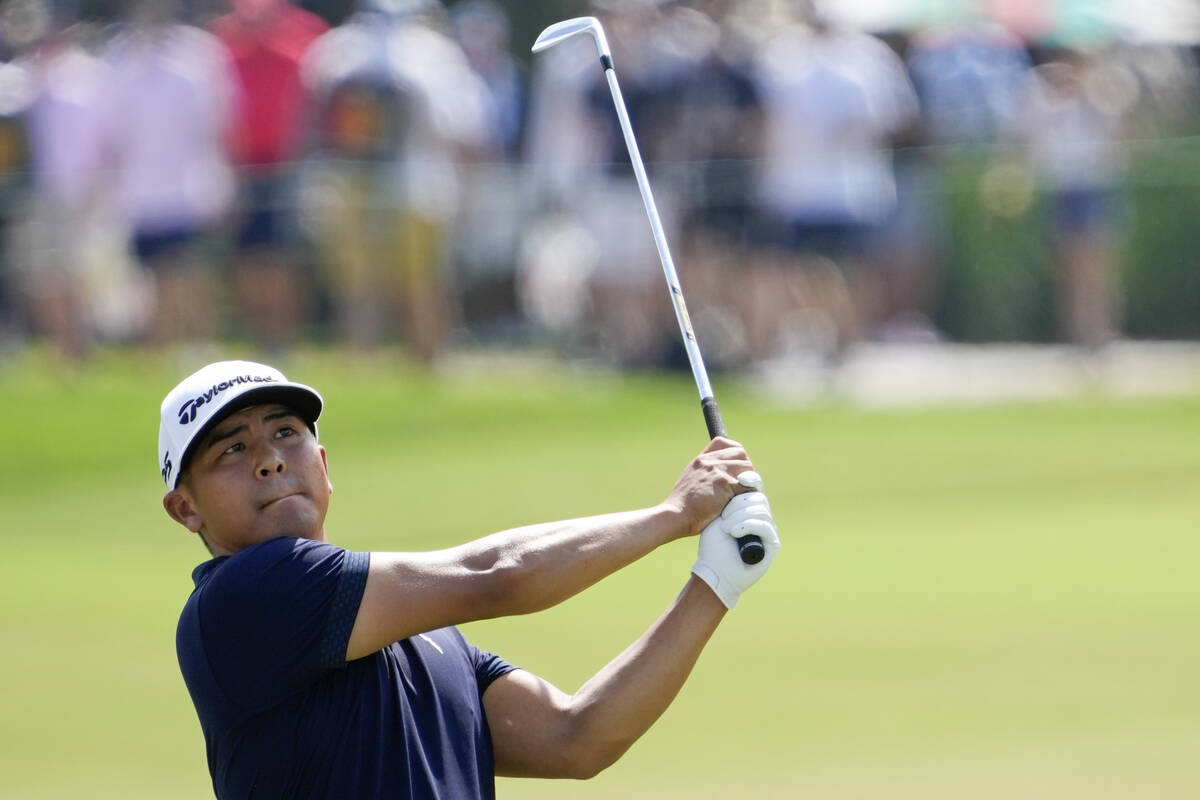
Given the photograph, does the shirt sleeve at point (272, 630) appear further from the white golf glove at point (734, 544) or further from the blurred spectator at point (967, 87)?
the blurred spectator at point (967, 87)

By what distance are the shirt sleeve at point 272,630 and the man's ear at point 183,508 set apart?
34 cm

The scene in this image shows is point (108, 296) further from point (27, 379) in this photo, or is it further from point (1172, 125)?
point (1172, 125)

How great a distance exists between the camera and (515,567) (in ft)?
13.8

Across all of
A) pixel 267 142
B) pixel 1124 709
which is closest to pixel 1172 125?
pixel 267 142

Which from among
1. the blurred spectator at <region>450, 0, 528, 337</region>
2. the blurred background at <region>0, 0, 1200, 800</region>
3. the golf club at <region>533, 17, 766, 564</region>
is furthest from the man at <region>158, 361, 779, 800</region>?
the blurred spectator at <region>450, 0, 528, 337</region>

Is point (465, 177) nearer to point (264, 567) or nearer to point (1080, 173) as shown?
point (1080, 173)

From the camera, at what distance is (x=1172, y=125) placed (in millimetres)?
19453

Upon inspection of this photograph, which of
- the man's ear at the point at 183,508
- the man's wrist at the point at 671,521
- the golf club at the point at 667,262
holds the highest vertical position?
the golf club at the point at 667,262

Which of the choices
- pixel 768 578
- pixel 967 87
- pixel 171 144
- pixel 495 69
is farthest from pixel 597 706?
pixel 495 69

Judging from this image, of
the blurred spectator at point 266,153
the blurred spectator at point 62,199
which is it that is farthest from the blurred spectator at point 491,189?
the blurred spectator at point 62,199

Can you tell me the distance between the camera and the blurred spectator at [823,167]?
16.4 metres

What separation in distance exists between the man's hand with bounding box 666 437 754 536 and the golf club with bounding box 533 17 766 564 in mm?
91

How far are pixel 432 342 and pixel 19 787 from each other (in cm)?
972

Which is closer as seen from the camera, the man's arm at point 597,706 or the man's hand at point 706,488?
the man's hand at point 706,488
